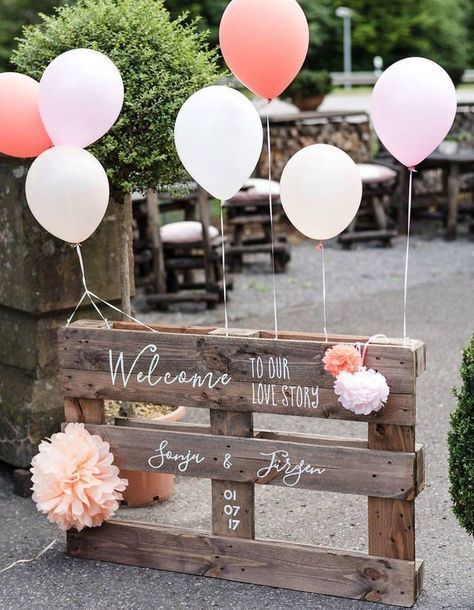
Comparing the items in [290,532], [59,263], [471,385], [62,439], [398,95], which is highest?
[398,95]

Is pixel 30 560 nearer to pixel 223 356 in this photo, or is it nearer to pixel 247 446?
pixel 247 446

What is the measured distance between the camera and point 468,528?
3.25 meters

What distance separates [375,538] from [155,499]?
1176mm

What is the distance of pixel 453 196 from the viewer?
9.93 meters

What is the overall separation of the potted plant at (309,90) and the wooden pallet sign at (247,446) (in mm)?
9010

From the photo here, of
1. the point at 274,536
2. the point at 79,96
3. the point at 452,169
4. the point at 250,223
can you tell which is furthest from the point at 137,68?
the point at 452,169

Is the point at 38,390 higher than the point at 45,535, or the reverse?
the point at 38,390

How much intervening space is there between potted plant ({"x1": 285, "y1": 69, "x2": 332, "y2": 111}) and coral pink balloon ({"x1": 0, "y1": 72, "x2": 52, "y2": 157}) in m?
8.86

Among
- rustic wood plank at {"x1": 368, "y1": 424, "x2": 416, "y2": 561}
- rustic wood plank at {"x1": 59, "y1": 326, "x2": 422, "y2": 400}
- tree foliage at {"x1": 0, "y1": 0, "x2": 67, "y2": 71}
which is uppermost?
tree foliage at {"x1": 0, "y1": 0, "x2": 67, "y2": 71}

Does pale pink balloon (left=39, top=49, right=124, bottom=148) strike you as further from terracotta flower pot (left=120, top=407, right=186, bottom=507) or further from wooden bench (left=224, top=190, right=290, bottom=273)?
→ wooden bench (left=224, top=190, right=290, bottom=273)

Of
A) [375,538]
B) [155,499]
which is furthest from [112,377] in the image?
[375,538]

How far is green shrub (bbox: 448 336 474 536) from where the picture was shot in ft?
10.4

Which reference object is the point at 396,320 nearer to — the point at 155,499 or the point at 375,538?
the point at 155,499

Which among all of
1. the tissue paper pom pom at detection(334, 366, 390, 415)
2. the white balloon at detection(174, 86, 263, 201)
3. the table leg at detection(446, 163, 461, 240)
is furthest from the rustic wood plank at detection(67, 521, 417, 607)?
the table leg at detection(446, 163, 461, 240)
